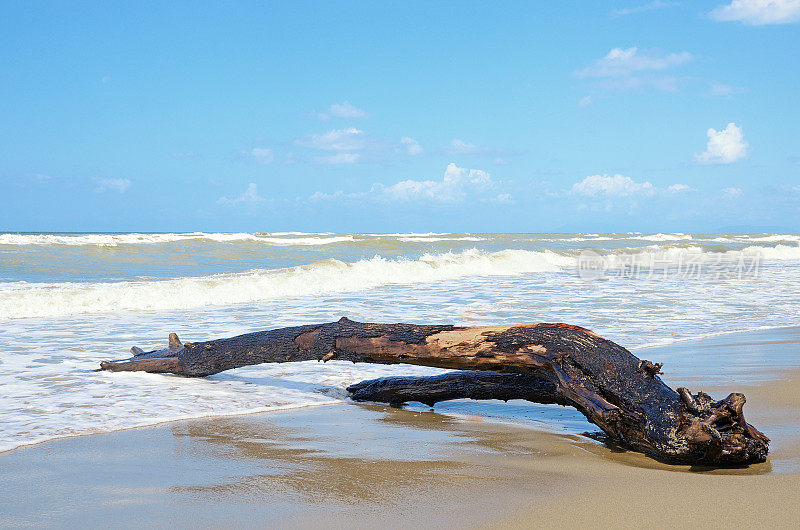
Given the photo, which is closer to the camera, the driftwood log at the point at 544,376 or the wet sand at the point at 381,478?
the wet sand at the point at 381,478

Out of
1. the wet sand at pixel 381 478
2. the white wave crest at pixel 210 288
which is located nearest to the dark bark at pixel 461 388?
the wet sand at pixel 381 478

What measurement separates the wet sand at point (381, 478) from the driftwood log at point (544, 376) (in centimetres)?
A: 14

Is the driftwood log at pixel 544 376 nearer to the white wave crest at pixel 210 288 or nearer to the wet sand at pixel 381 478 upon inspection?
the wet sand at pixel 381 478

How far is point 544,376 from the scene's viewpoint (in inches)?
137

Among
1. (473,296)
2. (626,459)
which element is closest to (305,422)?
(626,459)

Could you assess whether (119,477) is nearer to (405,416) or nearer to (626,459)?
(405,416)

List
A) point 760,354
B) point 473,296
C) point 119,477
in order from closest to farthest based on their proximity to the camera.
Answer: point 119,477 → point 760,354 → point 473,296

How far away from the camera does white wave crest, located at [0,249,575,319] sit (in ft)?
32.2

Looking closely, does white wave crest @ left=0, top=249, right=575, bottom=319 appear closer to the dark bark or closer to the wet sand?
the dark bark

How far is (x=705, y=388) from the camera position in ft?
15.5

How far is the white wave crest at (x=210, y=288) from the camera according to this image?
9.81 m

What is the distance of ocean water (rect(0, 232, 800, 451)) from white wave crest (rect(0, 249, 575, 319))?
0.13 feet

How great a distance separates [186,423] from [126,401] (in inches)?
29.7

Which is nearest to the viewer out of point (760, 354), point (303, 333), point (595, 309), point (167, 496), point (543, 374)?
point (167, 496)
